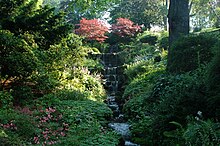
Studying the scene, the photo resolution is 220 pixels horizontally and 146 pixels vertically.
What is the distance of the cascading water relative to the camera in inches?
295

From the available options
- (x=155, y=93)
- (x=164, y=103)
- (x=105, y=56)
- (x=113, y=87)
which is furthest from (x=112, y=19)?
(x=164, y=103)

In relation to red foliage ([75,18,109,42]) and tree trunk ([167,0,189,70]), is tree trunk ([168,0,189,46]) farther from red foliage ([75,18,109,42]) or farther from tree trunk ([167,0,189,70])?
red foliage ([75,18,109,42])

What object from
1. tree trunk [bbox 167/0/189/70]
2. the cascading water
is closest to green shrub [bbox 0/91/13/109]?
the cascading water

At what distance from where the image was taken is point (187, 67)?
8.45m

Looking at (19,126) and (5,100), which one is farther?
(5,100)

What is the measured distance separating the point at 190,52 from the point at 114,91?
6.90 m

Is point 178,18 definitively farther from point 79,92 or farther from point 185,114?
point 185,114

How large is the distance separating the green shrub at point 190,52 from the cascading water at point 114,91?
2.41 m

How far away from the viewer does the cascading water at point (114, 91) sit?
7.48 m

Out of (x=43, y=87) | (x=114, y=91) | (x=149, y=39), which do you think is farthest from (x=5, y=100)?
(x=149, y=39)

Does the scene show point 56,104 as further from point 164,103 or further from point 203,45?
point 203,45

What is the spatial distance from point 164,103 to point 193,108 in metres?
0.79

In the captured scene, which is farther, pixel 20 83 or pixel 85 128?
pixel 20 83

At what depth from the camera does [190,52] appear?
8547 mm
